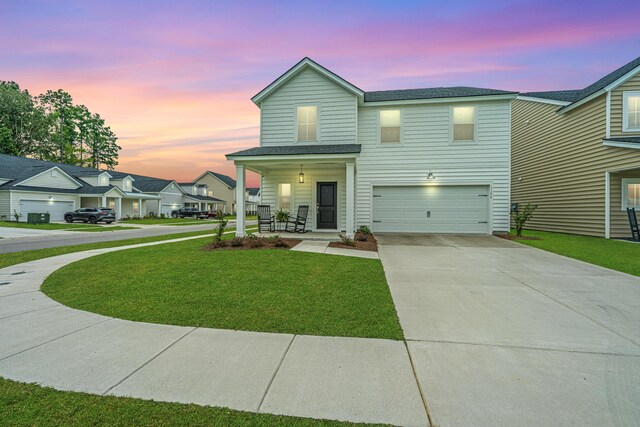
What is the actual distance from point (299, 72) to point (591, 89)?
13.2 metres

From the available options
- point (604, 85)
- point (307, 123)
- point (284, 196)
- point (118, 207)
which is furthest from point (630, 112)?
point (118, 207)

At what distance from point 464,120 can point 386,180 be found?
423 cm

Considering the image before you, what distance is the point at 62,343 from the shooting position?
2.88 metres

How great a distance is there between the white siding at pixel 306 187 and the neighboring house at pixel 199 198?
34.2m

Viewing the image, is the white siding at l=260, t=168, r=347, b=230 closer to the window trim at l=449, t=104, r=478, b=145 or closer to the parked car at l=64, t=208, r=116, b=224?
the window trim at l=449, t=104, r=478, b=145

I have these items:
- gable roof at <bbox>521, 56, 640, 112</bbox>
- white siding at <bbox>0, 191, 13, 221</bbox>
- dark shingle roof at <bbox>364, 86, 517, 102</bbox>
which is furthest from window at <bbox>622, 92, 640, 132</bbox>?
white siding at <bbox>0, 191, 13, 221</bbox>

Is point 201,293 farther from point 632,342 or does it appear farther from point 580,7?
Answer: point 580,7

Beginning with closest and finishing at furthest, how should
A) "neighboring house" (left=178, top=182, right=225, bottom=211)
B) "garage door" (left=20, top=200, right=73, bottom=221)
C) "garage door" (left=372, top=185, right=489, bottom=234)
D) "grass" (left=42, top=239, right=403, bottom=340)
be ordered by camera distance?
1. "grass" (left=42, top=239, right=403, bottom=340)
2. "garage door" (left=372, top=185, right=489, bottom=234)
3. "garage door" (left=20, top=200, right=73, bottom=221)
4. "neighboring house" (left=178, top=182, right=225, bottom=211)

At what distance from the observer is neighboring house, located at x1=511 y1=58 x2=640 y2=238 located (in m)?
11.4

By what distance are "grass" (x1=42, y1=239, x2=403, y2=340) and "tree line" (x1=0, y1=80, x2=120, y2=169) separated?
50369 mm

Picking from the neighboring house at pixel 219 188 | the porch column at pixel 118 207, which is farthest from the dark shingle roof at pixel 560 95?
the neighboring house at pixel 219 188

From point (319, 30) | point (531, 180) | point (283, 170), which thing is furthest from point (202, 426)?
point (531, 180)

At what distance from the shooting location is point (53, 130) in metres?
45.0

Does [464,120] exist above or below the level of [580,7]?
below
